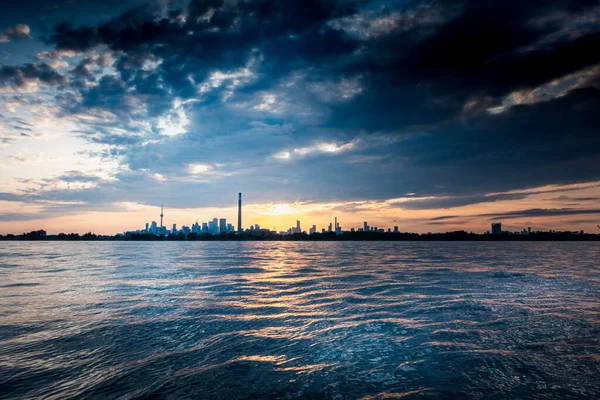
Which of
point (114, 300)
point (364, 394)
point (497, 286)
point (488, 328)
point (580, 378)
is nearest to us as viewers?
point (364, 394)

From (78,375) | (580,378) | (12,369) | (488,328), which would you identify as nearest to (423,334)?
(488,328)

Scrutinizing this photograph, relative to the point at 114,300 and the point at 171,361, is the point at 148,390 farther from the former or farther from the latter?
the point at 114,300

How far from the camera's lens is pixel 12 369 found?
7703mm

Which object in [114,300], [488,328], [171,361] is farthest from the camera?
[114,300]

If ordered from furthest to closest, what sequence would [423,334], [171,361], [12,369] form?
[423,334] < [171,361] < [12,369]

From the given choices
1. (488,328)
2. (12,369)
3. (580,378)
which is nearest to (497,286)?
(488,328)

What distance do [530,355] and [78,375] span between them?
468 inches

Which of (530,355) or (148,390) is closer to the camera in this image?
(148,390)

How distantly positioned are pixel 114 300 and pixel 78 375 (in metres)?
10.8

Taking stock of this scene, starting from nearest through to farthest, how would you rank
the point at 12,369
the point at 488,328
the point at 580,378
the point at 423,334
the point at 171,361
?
the point at 580,378 → the point at 12,369 → the point at 171,361 → the point at 423,334 → the point at 488,328

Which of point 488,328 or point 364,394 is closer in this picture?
point 364,394

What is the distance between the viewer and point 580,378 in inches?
280

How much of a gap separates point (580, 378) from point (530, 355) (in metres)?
1.45

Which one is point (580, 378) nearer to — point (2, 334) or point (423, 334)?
point (423, 334)
